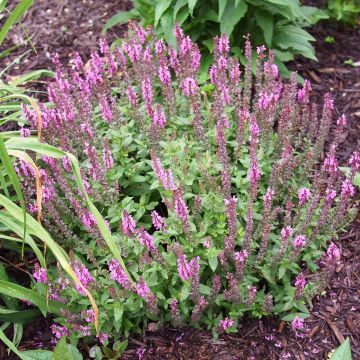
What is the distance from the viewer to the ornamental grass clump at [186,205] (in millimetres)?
2971

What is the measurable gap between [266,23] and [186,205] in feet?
6.33

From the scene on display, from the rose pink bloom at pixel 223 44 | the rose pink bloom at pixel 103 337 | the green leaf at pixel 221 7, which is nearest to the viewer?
the rose pink bloom at pixel 103 337

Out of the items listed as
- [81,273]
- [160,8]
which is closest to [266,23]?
[160,8]

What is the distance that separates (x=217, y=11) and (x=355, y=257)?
2.24 meters

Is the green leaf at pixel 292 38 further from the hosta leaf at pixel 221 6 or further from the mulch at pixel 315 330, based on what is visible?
the hosta leaf at pixel 221 6

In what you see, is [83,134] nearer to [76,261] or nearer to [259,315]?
[76,261]

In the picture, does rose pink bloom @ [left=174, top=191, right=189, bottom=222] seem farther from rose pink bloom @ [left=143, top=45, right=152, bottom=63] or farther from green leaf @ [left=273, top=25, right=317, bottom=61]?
green leaf @ [left=273, top=25, right=317, bottom=61]

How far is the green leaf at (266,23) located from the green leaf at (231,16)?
22 centimetres

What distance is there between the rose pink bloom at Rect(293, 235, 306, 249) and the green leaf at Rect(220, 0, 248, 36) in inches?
75.7

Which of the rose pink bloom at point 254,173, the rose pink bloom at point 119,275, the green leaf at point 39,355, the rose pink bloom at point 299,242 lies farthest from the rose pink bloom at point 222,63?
the green leaf at point 39,355

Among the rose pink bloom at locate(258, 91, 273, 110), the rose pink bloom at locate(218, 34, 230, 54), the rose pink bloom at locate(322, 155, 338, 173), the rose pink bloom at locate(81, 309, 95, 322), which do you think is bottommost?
the rose pink bloom at locate(81, 309, 95, 322)

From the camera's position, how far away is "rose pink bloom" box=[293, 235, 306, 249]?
9.68 ft

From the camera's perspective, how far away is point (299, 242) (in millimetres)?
2959

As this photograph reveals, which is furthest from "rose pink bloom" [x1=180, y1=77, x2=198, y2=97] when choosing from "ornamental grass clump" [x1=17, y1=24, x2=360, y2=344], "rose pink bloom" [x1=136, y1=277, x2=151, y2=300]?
"rose pink bloom" [x1=136, y1=277, x2=151, y2=300]
